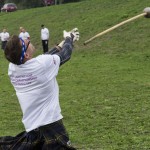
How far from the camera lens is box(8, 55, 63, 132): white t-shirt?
507 centimetres

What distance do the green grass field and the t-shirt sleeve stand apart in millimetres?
3002

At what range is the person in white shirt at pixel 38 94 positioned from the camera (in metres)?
5.05

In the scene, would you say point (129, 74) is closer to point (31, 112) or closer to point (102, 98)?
point (102, 98)

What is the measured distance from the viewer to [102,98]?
40.9 ft

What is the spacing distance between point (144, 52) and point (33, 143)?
19341 millimetres

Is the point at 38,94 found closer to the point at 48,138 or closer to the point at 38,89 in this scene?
the point at 38,89

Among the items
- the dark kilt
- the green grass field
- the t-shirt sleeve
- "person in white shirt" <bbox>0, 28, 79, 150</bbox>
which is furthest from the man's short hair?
the green grass field

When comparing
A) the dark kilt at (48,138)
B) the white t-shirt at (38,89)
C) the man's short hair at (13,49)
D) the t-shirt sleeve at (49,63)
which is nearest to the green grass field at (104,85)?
the dark kilt at (48,138)

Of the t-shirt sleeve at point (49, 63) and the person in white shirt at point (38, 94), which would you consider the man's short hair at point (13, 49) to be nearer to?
the person in white shirt at point (38, 94)

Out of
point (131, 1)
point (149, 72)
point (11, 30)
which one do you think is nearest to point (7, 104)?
point (149, 72)

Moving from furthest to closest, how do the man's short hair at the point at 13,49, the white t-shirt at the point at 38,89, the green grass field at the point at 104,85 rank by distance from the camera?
the green grass field at the point at 104,85 → the white t-shirt at the point at 38,89 → the man's short hair at the point at 13,49

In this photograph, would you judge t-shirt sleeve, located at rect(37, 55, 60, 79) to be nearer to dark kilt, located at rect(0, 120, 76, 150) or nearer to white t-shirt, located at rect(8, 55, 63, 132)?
white t-shirt, located at rect(8, 55, 63, 132)

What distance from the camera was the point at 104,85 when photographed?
15.1 metres

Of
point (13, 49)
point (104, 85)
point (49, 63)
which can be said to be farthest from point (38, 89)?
point (104, 85)
